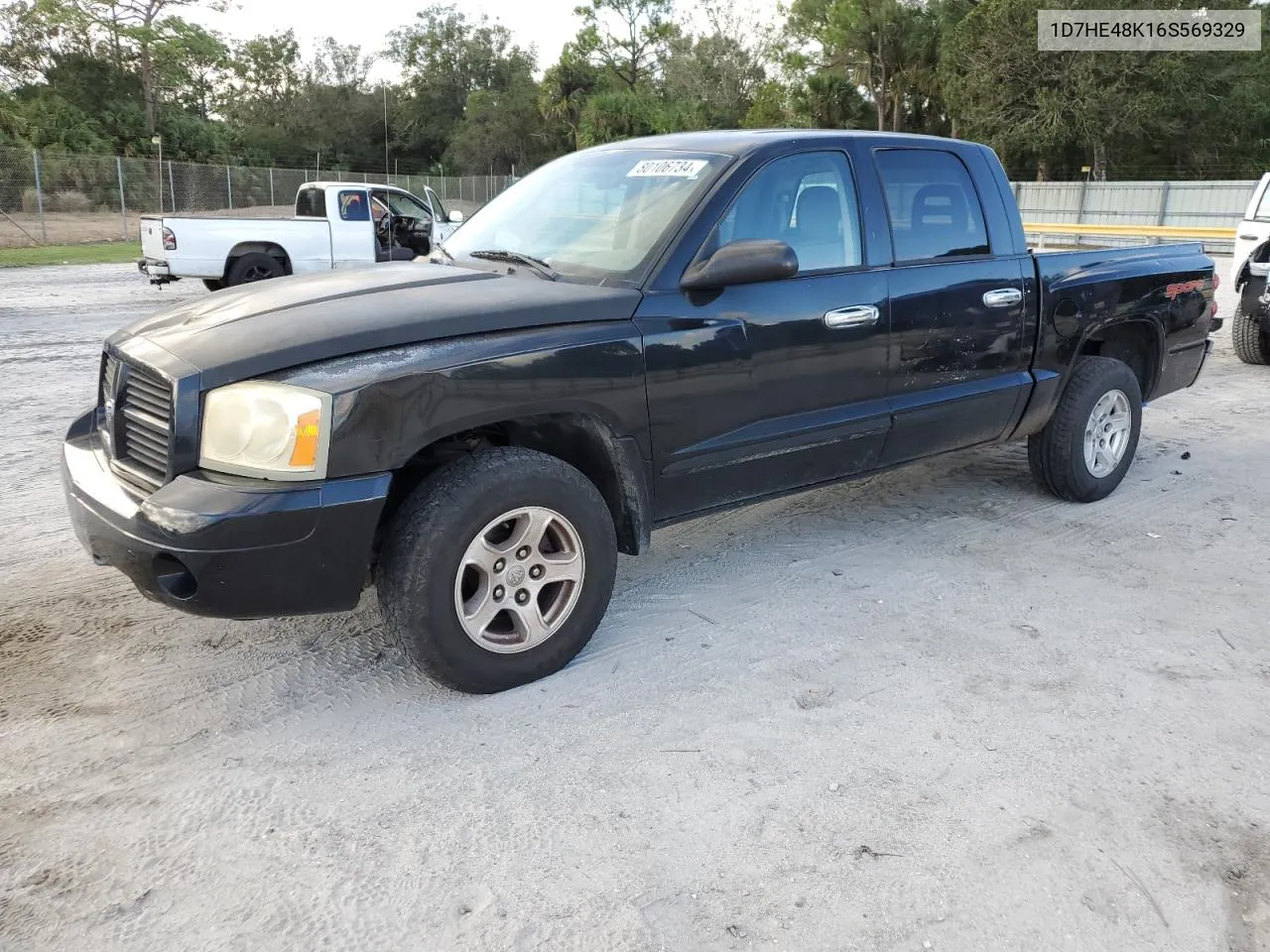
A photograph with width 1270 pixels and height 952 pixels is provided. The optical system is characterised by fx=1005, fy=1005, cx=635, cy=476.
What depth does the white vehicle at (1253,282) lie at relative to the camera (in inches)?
350

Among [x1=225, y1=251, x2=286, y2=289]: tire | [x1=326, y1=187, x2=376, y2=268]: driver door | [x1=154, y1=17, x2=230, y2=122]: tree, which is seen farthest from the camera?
[x1=154, y1=17, x2=230, y2=122]: tree

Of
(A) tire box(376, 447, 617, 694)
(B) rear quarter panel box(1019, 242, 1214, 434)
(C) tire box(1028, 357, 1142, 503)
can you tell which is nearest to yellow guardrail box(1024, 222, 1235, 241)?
(B) rear quarter panel box(1019, 242, 1214, 434)

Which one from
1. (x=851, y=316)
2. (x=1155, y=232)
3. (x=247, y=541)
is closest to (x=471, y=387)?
(x=247, y=541)

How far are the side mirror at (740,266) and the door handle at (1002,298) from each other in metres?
1.37

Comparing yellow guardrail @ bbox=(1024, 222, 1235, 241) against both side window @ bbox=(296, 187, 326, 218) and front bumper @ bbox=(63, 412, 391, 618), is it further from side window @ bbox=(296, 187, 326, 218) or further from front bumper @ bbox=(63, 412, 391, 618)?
front bumper @ bbox=(63, 412, 391, 618)

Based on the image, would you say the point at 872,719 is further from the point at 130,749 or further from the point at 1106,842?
the point at 130,749

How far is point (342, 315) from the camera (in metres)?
3.09

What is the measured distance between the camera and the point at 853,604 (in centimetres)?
399

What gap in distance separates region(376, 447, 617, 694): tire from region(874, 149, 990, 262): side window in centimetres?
189

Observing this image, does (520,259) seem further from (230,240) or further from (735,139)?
(230,240)

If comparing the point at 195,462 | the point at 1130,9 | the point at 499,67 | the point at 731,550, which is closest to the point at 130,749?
the point at 195,462

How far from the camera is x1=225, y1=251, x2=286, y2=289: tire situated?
1346cm

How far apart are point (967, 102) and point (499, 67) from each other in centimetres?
3812

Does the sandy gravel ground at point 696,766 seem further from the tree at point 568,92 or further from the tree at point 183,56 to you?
the tree at point 568,92
